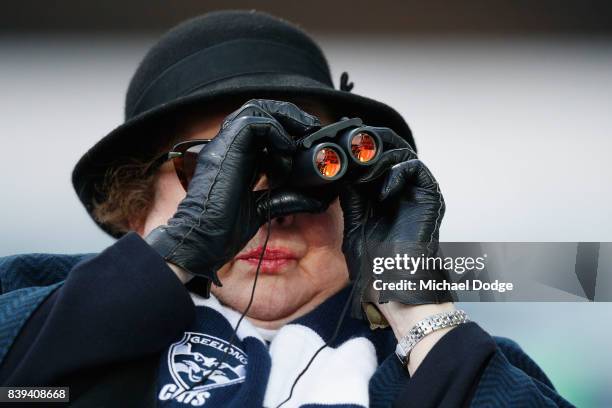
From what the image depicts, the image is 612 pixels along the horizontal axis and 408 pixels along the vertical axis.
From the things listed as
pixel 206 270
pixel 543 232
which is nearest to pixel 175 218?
pixel 206 270

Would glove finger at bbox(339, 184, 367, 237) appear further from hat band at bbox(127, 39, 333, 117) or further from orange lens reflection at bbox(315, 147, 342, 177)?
hat band at bbox(127, 39, 333, 117)

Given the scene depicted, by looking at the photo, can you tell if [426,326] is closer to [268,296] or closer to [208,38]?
[268,296]

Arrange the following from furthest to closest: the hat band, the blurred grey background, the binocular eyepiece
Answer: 1. the blurred grey background
2. the hat band
3. the binocular eyepiece

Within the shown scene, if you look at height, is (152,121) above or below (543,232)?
above

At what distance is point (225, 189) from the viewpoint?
1128mm

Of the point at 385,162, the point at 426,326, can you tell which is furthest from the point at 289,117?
the point at 426,326

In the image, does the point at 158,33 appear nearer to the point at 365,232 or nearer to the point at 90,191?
the point at 90,191

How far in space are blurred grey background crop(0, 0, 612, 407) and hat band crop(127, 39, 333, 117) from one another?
0.77 metres

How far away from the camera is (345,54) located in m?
2.36

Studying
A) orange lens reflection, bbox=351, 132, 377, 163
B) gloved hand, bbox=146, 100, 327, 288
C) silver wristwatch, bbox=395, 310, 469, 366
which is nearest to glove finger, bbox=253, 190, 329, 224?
gloved hand, bbox=146, 100, 327, 288

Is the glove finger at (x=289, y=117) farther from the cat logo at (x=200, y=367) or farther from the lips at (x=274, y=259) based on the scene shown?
the cat logo at (x=200, y=367)

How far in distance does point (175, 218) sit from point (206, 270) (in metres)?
0.10

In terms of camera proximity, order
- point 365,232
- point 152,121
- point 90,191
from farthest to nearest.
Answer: point 90,191, point 152,121, point 365,232

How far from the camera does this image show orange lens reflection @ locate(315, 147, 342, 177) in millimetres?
1115
